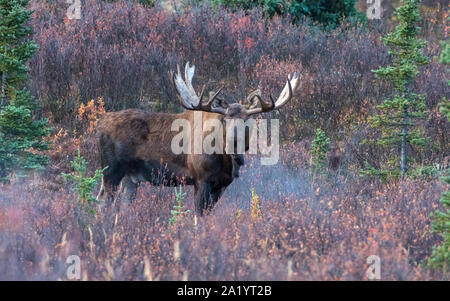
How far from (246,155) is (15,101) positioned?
361 centimetres

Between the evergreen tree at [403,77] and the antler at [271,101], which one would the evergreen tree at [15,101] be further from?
the evergreen tree at [403,77]

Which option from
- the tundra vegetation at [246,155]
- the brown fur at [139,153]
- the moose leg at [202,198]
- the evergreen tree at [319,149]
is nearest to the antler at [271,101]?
the tundra vegetation at [246,155]

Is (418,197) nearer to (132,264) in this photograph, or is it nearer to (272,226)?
(272,226)

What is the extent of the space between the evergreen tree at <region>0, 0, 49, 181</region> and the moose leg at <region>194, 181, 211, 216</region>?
2.34 m

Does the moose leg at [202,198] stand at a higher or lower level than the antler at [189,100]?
lower

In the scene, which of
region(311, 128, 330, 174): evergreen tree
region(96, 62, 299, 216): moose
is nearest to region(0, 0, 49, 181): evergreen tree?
region(96, 62, 299, 216): moose

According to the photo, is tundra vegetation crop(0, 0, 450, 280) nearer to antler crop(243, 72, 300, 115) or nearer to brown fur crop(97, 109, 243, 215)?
brown fur crop(97, 109, 243, 215)

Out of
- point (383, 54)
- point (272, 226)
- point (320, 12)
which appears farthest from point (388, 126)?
point (320, 12)

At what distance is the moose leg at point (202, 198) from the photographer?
7.06 metres

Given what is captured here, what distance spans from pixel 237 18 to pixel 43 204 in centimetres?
761

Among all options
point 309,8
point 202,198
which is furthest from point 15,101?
point 309,8

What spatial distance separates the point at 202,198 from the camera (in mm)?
7113

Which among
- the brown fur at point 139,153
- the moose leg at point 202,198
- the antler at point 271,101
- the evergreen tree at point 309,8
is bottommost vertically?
the moose leg at point 202,198

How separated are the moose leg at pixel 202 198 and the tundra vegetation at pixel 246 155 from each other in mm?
166
